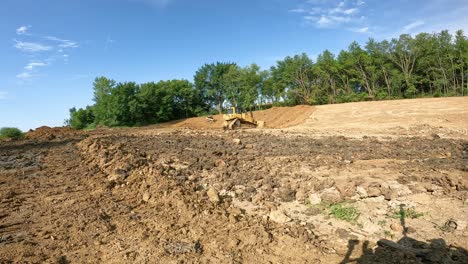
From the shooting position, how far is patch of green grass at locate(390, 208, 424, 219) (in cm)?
565

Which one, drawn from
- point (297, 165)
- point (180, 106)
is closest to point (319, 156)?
point (297, 165)

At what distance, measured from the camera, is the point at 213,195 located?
7086 millimetres

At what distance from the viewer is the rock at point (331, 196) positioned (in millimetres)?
6539

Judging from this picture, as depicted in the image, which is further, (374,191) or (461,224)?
(374,191)

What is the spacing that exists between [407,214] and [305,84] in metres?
51.9

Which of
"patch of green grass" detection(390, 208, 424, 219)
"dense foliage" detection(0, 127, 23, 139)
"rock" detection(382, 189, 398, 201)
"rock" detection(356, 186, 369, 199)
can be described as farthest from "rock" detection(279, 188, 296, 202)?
"dense foliage" detection(0, 127, 23, 139)

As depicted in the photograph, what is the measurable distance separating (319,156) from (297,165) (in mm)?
1466

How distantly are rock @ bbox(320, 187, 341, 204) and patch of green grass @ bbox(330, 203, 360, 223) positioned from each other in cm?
17

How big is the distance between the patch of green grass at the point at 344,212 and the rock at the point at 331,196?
0.17 m

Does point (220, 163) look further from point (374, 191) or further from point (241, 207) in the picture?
point (374, 191)

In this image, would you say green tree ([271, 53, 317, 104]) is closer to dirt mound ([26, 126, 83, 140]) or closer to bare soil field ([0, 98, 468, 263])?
dirt mound ([26, 126, 83, 140])

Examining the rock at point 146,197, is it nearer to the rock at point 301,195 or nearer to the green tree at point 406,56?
the rock at point 301,195

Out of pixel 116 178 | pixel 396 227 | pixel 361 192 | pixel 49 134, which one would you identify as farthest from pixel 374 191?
pixel 49 134

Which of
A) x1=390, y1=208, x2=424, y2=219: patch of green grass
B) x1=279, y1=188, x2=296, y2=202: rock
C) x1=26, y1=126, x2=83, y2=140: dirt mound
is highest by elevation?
x1=26, y1=126, x2=83, y2=140: dirt mound
